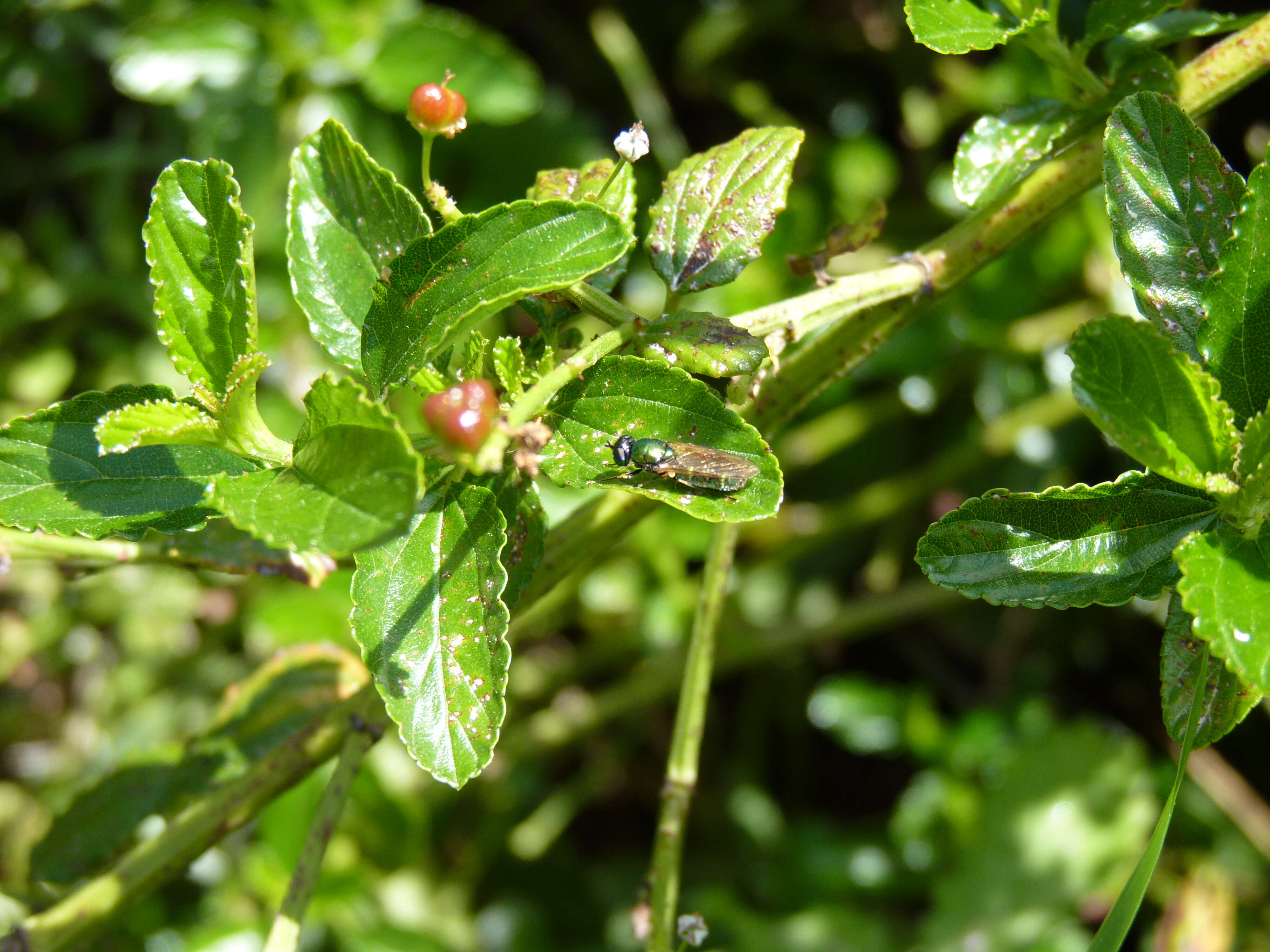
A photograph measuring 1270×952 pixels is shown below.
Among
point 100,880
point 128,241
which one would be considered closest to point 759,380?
point 100,880

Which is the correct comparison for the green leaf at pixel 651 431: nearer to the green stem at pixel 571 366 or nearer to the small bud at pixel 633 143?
the green stem at pixel 571 366

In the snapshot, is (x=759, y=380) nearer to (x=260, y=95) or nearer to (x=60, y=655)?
(x=260, y=95)

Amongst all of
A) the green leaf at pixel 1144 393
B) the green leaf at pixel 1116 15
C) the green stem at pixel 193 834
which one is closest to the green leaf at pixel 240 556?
the green stem at pixel 193 834

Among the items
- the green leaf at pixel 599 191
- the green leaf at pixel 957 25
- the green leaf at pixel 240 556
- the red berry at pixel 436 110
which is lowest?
the green leaf at pixel 240 556

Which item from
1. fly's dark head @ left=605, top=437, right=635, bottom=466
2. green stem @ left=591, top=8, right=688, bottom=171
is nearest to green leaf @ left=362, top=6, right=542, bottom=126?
green stem @ left=591, top=8, right=688, bottom=171

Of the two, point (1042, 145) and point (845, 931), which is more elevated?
point (1042, 145)
